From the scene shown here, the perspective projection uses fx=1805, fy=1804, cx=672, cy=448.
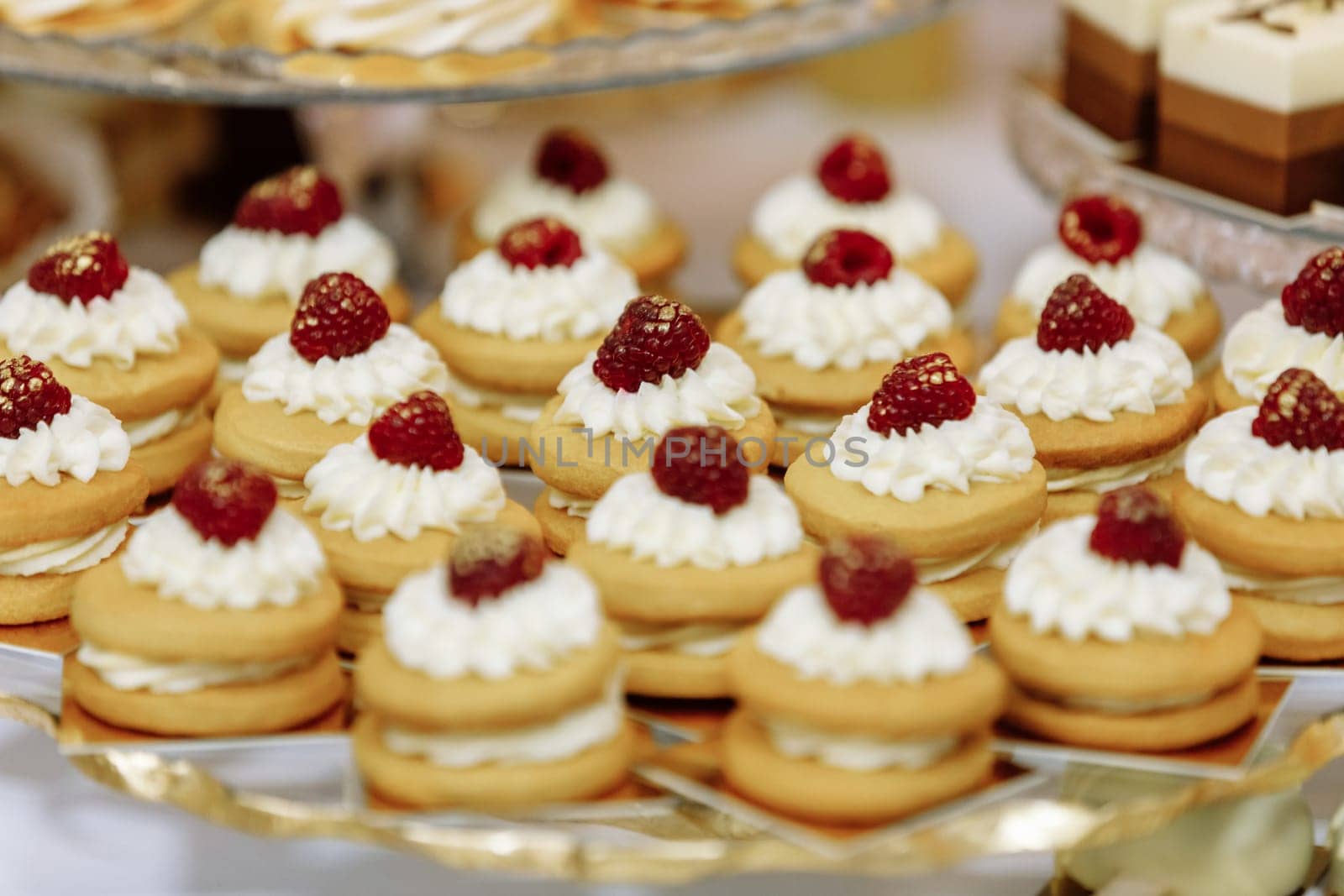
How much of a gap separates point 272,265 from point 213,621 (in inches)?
37.4

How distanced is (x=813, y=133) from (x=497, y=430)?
197cm

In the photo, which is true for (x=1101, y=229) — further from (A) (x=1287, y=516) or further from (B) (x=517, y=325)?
(B) (x=517, y=325)

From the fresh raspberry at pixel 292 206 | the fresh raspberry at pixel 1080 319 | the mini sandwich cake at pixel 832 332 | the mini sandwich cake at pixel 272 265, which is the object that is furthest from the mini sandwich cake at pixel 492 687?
the fresh raspberry at pixel 292 206

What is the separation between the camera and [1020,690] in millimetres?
1807

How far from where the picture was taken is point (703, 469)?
1.84 m

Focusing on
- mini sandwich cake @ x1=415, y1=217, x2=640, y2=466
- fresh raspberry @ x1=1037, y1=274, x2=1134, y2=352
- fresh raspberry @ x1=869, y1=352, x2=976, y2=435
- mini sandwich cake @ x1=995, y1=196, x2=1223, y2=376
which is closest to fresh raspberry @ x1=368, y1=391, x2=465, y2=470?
mini sandwich cake @ x1=415, y1=217, x2=640, y2=466

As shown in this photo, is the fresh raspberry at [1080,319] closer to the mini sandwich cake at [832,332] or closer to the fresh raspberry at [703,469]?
the mini sandwich cake at [832,332]

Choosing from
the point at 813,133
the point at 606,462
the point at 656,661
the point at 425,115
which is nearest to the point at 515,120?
the point at 425,115

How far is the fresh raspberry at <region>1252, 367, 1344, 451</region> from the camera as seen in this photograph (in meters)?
1.94

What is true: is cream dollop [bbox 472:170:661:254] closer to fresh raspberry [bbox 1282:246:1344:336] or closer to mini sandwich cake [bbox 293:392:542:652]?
mini sandwich cake [bbox 293:392:542:652]

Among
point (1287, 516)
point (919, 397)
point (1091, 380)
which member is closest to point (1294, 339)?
point (1091, 380)

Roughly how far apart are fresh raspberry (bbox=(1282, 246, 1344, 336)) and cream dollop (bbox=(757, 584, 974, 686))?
800mm

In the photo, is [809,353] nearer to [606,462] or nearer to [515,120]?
[606,462]

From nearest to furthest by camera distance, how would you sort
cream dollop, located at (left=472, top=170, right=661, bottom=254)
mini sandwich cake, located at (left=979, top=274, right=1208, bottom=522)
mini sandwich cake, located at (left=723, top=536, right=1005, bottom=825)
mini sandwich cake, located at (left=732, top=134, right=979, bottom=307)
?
mini sandwich cake, located at (left=723, top=536, right=1005, bottom=825)
mini sandwich cake, located at (left=979, top=274, right=1208, bottom=522)
mini sandwich cake, located at (left=732, top=134, right=979, bottom=307)
cream dollop, located at (left=472, top=170, right=661, bottom=254)
